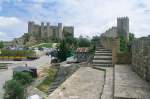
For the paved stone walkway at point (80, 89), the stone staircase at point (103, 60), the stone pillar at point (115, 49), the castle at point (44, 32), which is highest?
the castle at point (44, 32)

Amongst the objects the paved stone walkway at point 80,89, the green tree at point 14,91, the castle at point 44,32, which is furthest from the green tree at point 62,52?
the castle at point 44,32

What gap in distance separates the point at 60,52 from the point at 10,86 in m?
20.0

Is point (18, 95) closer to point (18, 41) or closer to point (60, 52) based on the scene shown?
point (60, 52)

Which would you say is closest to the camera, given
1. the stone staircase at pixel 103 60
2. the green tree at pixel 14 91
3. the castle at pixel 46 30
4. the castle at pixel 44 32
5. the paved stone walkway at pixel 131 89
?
the paved stone walkway at pixel 131 89

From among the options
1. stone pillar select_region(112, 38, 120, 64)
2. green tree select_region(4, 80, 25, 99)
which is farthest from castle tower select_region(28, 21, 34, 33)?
stone pillar select_region(112, 38, 120, 64)

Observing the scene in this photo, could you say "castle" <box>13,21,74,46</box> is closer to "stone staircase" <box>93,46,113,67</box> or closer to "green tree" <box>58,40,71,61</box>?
"green tree" <box>58,40,71,61</box>

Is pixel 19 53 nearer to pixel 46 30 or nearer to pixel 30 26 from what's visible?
pixel 46 30

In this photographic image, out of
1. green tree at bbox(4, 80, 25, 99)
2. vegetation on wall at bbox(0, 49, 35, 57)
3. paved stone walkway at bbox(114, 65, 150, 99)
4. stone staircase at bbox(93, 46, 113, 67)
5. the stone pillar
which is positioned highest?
the stone pillar

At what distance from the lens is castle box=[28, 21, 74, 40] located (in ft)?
378

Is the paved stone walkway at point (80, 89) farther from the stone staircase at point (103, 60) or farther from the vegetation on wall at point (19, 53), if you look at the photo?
the vegetation on wall at point (19, 53)

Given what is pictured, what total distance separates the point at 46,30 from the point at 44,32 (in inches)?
75.8

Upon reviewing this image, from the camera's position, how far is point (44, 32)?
120m

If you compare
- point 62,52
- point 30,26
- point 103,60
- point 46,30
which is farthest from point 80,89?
point 30,26

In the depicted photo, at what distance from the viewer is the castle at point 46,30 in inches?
4530
